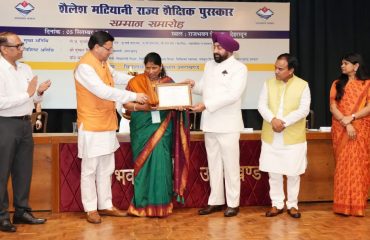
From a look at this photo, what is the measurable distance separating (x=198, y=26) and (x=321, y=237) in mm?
4032

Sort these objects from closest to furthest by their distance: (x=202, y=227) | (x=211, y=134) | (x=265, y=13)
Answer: (x=202, y=227)
(x=211, y=134)
(x=265, y=13)

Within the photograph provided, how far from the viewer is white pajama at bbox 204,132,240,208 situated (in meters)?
4.29

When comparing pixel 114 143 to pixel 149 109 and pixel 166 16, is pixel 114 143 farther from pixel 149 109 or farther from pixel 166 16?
pixel 166 16

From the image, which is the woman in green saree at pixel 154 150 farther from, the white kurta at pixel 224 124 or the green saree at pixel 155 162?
the white kurta at pixel 224 124

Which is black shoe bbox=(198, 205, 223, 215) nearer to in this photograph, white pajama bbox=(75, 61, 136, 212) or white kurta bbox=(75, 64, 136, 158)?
white pajama bbox=(75, 61, 136, 212)

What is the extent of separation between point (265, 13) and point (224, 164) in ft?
11.3

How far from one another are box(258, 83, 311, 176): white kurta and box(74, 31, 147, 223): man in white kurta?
46.4 inches

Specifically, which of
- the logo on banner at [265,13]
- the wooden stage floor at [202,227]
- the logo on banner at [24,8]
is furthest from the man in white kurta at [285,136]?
the logo on banner at [24,8]

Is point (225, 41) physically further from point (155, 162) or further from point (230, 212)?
point (230, 212)

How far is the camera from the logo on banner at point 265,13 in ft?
23.2

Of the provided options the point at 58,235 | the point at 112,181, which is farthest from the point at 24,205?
the point at 112,181

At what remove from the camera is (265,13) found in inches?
280

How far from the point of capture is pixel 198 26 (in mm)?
6957

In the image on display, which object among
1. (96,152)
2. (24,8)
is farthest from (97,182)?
(24,8)
